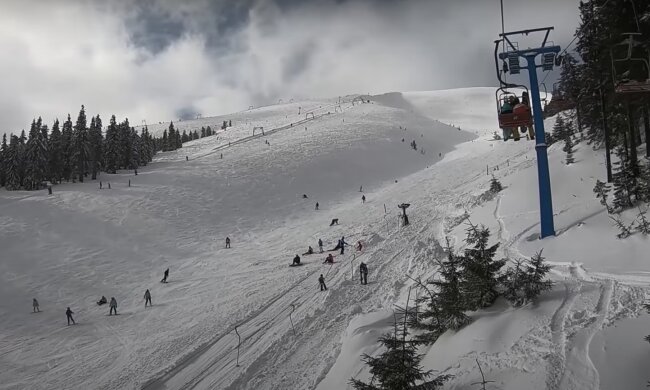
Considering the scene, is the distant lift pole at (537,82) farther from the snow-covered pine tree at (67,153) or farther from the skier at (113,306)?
the snow-covered pine tree at (67,153)

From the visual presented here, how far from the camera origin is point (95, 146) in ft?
224

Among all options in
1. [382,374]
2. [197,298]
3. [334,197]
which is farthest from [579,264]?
[334,197]

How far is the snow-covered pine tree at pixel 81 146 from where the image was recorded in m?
62.8

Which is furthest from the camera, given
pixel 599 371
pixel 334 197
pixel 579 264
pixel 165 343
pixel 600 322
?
pixel 334 197

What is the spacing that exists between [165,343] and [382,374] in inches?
554

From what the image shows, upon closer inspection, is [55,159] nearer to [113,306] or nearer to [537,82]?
[113,306]

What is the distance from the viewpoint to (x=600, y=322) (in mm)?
7898

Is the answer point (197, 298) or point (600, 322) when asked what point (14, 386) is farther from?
point (600, 322)

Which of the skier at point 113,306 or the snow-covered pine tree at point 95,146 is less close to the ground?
the snow-covered pine tree at point 95,146

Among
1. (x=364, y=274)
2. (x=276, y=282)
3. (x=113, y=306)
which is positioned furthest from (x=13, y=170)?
(x=364, y=274)

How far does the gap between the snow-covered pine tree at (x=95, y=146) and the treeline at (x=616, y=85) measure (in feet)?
207

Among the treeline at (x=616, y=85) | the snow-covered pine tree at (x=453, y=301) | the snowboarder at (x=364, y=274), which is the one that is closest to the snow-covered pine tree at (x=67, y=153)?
the snowboarder at (x=364, y=274)

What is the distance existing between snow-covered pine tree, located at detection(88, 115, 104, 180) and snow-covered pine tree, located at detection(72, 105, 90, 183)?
2.72ft

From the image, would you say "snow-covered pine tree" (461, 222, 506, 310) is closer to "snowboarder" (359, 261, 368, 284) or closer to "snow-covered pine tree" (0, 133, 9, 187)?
"snowboarder" (359, 261, 368, 284)
